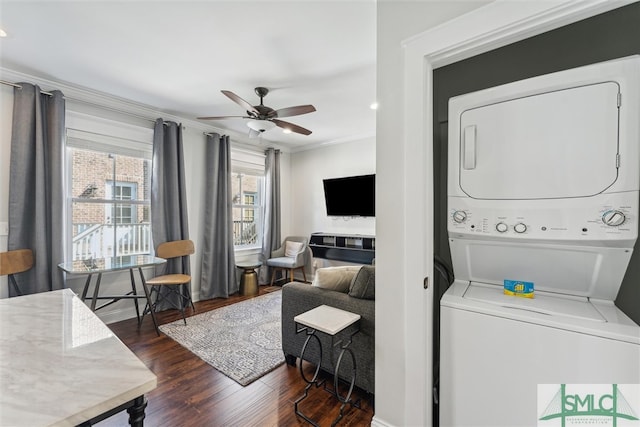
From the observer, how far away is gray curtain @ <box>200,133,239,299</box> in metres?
3.99

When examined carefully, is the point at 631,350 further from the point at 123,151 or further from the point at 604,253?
the point at 123,151

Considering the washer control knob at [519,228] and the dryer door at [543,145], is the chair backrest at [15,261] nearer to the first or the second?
the dryer door at [543,145]

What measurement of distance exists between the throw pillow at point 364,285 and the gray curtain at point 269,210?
3163mm

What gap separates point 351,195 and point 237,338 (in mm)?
2726

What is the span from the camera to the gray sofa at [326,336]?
69.6 inches

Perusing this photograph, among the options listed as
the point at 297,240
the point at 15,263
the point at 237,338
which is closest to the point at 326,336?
the point at 237,338

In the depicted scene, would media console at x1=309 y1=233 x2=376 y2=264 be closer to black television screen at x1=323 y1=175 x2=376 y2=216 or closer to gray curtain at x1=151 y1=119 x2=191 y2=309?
black television screen at x1=323 y1=175 x2=376 y2=216

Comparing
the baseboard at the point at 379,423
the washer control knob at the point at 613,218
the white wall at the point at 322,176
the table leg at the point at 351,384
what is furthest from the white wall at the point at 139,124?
the washer control knob at the point at 613,218

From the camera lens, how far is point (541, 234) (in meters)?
1.17

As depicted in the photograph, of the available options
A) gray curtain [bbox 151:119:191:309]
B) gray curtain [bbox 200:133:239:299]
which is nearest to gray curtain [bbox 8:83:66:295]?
gray curtain [bbox 151:119:191:309]

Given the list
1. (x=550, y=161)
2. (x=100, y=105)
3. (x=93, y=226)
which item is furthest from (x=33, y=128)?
(x=550, y=161)

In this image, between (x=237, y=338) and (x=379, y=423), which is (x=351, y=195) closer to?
(x=237, y=338)

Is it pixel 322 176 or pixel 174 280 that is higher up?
pixel 322 176

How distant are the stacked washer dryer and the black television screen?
2.91 metres
